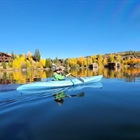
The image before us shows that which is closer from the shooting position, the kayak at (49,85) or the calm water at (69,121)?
the calm water at (69,121)

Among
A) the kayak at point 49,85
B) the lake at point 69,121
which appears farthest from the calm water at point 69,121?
the kayak at point 49,85

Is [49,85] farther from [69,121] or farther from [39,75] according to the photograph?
[39,75]

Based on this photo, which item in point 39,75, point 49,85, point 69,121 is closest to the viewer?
point 69,121

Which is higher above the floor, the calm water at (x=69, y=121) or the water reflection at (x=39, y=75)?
the water reflection at (x=39, y=75)

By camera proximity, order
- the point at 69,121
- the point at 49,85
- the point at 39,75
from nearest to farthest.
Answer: the point at 69,121 < the point at 49,85 < the point at 39,75

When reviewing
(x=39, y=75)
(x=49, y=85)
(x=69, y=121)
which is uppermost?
(x=39, y=75)

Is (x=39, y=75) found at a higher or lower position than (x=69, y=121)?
higher

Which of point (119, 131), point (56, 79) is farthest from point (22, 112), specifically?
point (56, 79)

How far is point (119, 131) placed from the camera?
8.02 metres

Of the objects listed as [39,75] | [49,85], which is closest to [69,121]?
[49,85]

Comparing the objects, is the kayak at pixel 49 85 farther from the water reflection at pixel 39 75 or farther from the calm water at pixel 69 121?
the water reflection at pixel 39 75

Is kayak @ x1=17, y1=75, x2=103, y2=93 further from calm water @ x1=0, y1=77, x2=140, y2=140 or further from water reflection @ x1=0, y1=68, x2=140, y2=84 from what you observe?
water reflection @ x1=0, y1=68, x2=140, y2=84

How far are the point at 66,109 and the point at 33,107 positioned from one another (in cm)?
232

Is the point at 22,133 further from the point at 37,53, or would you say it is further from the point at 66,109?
the point at 37,53
